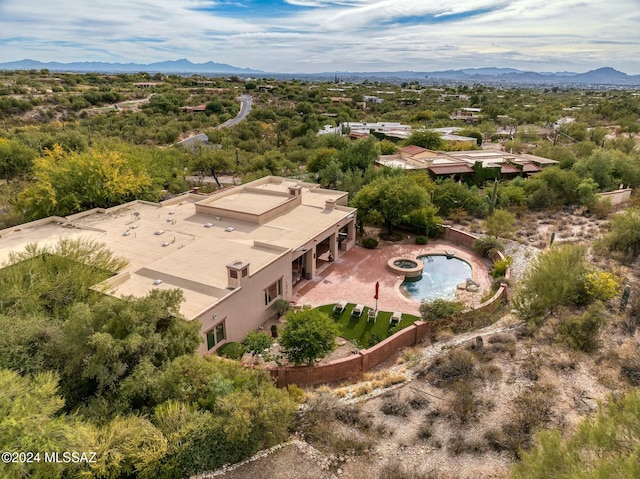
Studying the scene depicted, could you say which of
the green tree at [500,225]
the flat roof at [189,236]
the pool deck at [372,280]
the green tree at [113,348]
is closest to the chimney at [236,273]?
the flat roof at [189,236]

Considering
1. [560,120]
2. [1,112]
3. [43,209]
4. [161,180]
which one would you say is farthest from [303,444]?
[560,120]

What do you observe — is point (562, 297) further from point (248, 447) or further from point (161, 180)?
point (161, 180)

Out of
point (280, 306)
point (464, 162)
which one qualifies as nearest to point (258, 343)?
point (280, 306)

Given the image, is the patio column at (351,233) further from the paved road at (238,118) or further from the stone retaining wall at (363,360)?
the paved road at (238,118)

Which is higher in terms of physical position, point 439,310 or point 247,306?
point 247,306

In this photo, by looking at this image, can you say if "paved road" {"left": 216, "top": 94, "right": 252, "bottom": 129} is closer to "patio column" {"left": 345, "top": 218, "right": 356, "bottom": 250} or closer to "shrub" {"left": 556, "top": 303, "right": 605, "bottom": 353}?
"patio column" {"left": 345, "top": 218, "right": 356, "bottom": 250}

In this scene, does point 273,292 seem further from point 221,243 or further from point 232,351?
point 232,351

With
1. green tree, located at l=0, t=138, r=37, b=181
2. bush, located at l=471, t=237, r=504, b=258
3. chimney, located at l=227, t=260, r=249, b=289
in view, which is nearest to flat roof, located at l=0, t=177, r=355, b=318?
chimney, located at l=227, t=260, r=249, b=289
